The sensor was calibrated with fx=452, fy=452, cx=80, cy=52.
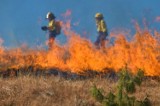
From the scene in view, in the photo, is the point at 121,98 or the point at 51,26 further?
the point at 51,26

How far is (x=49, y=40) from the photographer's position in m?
20.5

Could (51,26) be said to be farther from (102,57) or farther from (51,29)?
(102,57)

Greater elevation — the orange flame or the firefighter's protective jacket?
the firefighter's protective jacket

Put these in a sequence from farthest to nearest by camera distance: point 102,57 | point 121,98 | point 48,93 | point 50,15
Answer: point 50,15, point 102,57, point 48,93, point 121,98

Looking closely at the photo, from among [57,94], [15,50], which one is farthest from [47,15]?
[57,94]

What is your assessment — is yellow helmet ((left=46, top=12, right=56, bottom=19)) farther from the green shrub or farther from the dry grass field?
the green shrub

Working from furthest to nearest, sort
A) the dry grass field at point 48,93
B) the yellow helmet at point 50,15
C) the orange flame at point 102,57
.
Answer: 1. the yellow helmet at point 50,15
2. the orange flame at point 102,57
3. the dry grass field at point 48,93

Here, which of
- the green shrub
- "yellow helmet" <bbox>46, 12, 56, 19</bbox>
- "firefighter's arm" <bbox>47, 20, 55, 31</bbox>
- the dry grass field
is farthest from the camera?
"yellow helmet" <bbox>46, 12, 56, 19</bbox>

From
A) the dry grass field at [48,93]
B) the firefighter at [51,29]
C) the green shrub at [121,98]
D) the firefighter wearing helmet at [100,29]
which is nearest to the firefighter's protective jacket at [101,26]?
the firefighter wearing helmet at [100,29]

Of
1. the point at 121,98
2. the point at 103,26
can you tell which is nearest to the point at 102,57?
the point at 103,26

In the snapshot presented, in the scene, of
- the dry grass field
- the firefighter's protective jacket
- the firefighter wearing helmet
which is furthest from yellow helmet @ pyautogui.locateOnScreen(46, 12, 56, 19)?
the dry grass field

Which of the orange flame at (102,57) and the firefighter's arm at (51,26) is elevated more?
the firefighter's arm at (51,26)

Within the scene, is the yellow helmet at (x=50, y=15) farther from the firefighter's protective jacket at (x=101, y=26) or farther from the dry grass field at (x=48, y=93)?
the dry grass field at (x=48, y=93)

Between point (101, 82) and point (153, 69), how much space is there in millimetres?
3174
